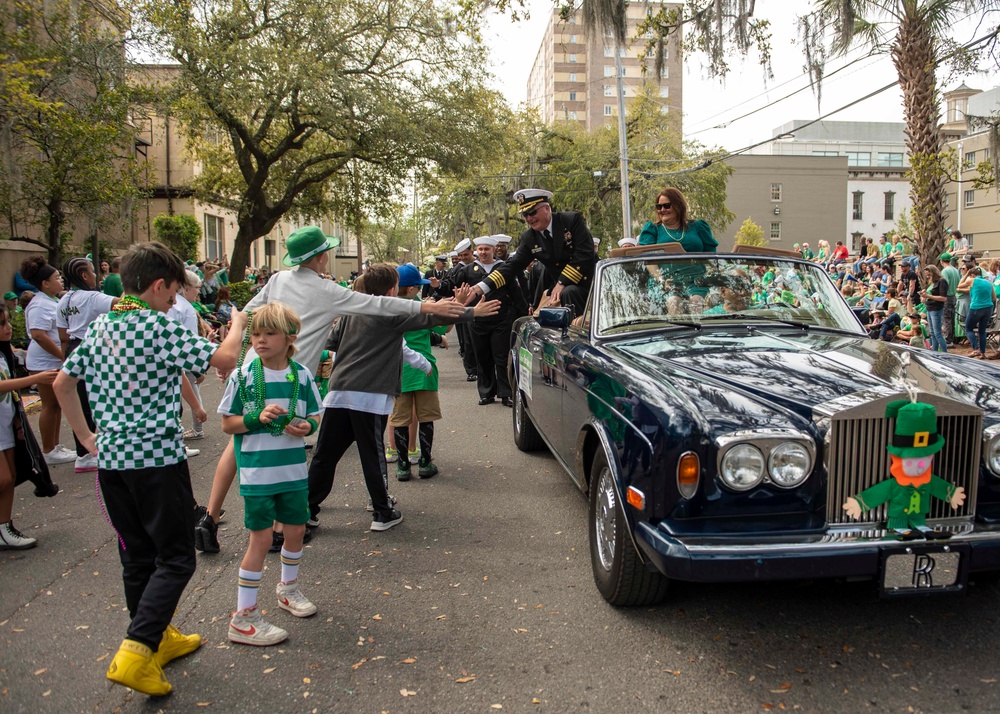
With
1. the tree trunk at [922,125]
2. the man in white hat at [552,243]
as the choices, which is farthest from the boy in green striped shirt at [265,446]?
the tree trunk at [922,125]

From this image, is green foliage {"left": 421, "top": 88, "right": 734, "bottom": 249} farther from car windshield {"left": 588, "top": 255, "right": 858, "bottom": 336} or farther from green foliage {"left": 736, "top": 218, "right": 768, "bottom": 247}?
car windshield {"left": 588, "top": 255, "right": 858, "bottom": 336}

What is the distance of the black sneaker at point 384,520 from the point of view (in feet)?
16.5

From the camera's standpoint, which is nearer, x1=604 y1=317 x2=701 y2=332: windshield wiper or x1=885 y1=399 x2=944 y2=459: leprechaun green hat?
x1=885 y1=399 x2=944 y2=459: leprechaun green hat

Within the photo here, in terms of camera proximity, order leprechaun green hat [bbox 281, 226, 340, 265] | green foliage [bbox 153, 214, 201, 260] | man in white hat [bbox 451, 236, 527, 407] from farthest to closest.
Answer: green foliage [bbox 153, 214, 201, 260] → man in white hat [bbox 451, 236, 527, 407] → leprechaun green hat [bbox 281, 226, 340, 265]

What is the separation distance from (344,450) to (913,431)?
3.22 meters

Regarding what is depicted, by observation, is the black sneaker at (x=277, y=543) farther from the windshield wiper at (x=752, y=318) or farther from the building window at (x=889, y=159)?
the building window at (x=889, y=159)

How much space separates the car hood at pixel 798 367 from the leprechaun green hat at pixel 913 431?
19cm

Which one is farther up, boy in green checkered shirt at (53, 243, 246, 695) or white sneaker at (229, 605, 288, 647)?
boy in green checkered shirt at (53, 243, 246, 695)

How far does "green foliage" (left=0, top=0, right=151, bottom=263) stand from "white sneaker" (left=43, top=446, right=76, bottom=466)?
7143 millimetres

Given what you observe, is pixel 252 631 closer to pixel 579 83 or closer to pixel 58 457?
pixel 58 457

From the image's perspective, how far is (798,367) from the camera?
12.1ft

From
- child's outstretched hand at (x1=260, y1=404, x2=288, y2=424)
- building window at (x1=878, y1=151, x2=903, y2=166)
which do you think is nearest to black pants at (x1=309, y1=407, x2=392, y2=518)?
child's outstretched hand at (x1=260, y1=404, x2=288, y2=424)

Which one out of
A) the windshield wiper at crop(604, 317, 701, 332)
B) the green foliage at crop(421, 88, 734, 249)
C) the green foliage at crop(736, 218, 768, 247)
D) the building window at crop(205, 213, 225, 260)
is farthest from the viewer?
the green foliage at crop(736, 218, 768, 247)

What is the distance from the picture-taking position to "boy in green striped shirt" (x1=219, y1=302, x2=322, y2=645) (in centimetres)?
346
